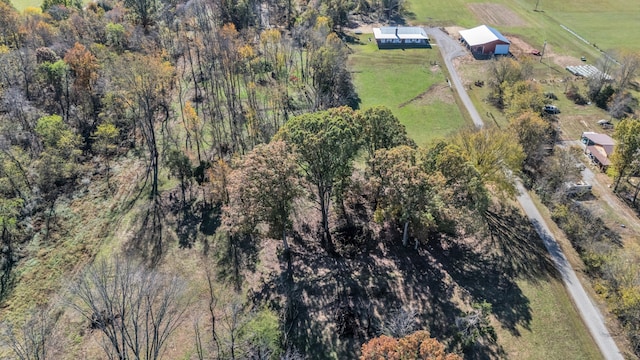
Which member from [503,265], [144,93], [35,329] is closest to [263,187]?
[35,329]

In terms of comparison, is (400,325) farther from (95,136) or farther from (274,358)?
(95,136)

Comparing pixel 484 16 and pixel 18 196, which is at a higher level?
pixel 484 16

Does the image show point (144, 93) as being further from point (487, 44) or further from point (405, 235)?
point (487, 44)

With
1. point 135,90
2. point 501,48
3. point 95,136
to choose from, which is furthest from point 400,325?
point 501,48

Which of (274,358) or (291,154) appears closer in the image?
(274,358)

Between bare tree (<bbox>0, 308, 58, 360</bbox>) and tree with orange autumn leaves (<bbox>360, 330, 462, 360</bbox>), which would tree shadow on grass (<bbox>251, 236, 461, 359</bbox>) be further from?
bare tree (<bbox>0, 308, 58, 360</bbox>)

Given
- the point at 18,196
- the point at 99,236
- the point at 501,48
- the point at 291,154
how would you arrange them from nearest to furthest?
the point at 291,154, the point at 99,236, the point at 18,196, the point at 501,48

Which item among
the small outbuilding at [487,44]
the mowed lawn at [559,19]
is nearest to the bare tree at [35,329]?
the small outbuilding at [487,44]
